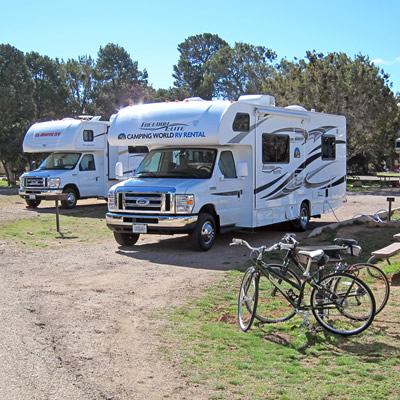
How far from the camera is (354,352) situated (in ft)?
17.2

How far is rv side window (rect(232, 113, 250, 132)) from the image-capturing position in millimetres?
11250

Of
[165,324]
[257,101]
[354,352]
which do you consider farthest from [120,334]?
[257,101]

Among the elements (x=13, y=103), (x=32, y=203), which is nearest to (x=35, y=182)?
(x=32, y=203)

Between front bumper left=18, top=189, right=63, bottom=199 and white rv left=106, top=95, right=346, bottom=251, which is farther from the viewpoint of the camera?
front bumper left=18, top=189, right=63, bottom=199

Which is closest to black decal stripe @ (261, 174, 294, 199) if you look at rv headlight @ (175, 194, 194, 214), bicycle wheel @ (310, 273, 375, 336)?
rv headlight @ (175, 194, 194, 214)

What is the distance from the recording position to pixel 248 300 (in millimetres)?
6086

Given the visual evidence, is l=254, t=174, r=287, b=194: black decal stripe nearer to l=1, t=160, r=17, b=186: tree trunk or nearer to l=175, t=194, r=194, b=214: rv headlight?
l=175, t=194, r=194, b=214: rv headlight

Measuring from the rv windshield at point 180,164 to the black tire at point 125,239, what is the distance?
4.12 feet

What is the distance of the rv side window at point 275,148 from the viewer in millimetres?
12266

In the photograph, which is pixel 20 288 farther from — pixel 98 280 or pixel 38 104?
pixel 38 104

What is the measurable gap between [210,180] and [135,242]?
2162mm

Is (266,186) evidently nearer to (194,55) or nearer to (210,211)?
(210,211)

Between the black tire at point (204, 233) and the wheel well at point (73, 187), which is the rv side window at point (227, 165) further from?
the wheel well at point (73, 187)

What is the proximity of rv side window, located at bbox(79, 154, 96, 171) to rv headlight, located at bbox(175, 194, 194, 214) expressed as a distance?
10055 mm
